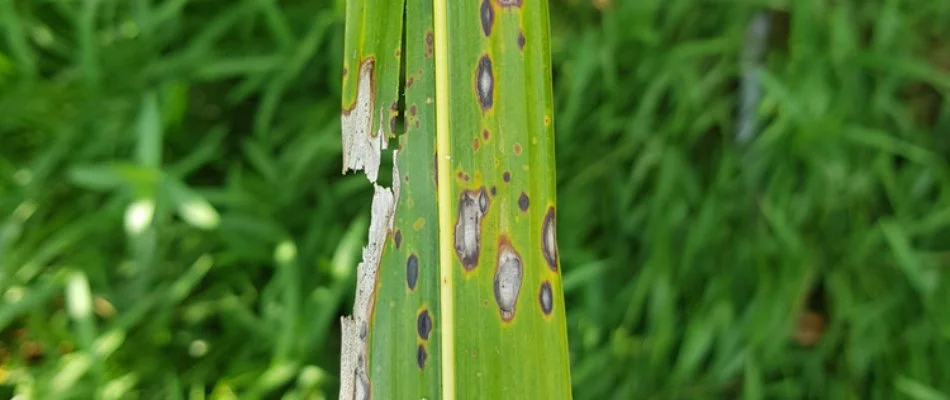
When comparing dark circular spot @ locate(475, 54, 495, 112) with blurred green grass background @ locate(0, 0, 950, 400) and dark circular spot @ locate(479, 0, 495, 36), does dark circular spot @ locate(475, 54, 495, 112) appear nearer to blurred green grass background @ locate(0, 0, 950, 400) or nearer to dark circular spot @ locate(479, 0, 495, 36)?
dark circular spot @ locate(479, 0, 495, 36)

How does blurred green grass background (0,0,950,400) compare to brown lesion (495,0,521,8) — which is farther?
blurred green grass background (0,0,950,400)

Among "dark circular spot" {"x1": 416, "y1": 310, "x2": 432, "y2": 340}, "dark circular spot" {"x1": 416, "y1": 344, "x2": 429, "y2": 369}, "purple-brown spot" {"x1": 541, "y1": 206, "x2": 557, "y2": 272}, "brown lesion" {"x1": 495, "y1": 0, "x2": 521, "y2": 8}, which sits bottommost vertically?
"dark circular spot" {"x1": 416, "y1": 344, "x2": 429, "y2": 369}

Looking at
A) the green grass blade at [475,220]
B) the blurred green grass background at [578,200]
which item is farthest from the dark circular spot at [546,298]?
the blurred green grass background at [578,200]

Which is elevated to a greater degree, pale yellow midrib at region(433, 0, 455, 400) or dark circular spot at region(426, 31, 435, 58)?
dark circular spot at region(426, 31, 435, 58)

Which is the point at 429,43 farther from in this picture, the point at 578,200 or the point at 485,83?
the point at 578,200

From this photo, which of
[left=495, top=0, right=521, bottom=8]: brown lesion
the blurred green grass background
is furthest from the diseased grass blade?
the blurred green grass background
